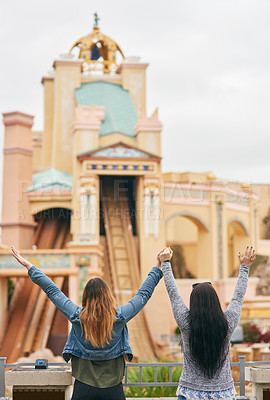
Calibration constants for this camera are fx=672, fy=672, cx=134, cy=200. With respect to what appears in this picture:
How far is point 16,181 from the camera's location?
26.6 meters

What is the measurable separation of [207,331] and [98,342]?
2.14 ft

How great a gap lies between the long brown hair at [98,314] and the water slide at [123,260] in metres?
18.9

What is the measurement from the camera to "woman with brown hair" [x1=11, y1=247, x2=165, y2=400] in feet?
13.1

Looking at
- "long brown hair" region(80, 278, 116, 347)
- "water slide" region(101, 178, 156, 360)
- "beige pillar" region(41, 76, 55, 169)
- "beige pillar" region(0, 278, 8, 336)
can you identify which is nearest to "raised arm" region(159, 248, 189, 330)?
"long brown hair" region(80, 278, 116, 347)

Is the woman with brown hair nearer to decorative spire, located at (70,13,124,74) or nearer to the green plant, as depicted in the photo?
the green plant

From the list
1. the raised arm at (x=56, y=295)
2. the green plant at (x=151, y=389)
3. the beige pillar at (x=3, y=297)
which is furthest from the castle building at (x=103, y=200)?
the raised arm at (x=56, y=295)

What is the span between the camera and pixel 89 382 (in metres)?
4.03

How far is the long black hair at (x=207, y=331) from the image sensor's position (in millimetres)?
3988

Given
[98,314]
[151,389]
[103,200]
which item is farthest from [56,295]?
[103,200]

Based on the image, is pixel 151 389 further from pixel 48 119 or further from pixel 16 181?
pixel 48 119

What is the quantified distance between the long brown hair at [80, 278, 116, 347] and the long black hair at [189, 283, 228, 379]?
50cm

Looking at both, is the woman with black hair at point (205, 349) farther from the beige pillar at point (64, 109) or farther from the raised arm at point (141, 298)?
the beige pillar at point (64, 109)

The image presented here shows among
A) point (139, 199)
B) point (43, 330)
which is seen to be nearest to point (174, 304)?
point (43, 330)

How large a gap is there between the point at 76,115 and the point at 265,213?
18.2m
